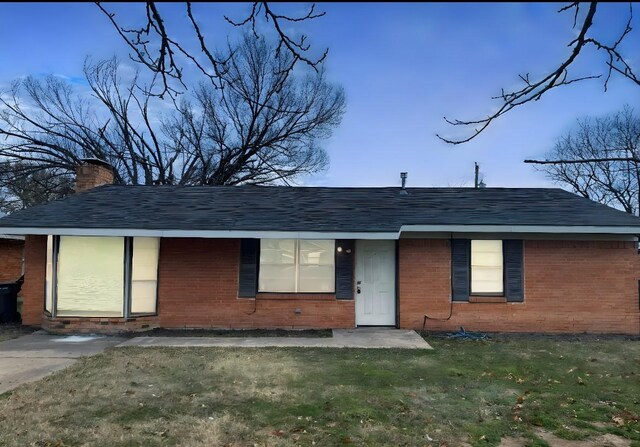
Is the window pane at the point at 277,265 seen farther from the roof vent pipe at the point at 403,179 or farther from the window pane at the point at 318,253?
the roof vent pipe at the point at 403,179

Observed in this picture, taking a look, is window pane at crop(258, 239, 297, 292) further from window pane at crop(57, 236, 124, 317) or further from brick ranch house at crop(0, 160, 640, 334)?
window pane at crop(57, 236, 124, 317)

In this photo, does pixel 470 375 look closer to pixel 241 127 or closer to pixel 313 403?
pixel 313 403

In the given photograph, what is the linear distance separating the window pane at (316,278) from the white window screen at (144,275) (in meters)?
3.56

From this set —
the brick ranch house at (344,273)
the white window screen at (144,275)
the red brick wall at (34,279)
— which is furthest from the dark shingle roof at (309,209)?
the red brick wall at (34,279)

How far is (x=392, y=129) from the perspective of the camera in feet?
28.7

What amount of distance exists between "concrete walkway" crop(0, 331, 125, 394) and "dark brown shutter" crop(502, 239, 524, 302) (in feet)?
29.2

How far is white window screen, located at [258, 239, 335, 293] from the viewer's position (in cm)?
1069

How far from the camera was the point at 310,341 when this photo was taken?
9.18 m

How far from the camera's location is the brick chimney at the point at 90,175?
43.3 ft

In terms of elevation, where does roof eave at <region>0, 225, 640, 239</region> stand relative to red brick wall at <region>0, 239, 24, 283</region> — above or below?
above

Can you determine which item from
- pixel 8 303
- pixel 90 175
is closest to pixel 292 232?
pixel 90 175

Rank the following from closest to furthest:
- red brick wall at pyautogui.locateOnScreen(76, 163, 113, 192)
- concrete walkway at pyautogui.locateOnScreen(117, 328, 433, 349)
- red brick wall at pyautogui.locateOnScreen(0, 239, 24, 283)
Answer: concrete walkway at pyautogui.locateOnScreen(117, 328, 433, 349), red brick wall at pyautogui.locateOnScreen(76, 163, 113, 192), red brick wall at pyautogui.locateOnScreen(0, 239, 24, 283)

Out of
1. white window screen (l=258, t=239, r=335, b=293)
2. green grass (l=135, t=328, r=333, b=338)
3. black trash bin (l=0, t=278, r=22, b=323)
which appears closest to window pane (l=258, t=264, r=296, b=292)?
white window screen (l=258, t=239, r=335, b=293)

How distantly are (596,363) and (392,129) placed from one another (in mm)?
5582
